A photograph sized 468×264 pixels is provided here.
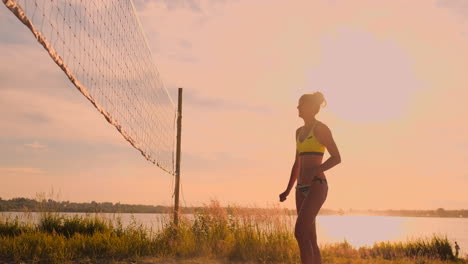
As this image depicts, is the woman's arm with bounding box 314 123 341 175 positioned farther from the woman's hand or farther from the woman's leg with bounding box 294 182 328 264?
the woman's hand

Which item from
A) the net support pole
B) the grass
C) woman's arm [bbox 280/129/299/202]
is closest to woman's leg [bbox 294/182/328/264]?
woman's arm [bbox 280/129/299/202]

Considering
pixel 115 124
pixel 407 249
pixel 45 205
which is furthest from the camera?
pixel 407 249

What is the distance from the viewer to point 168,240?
9.45 m

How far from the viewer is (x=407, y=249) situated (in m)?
13.1

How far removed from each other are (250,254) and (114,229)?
3220 mm

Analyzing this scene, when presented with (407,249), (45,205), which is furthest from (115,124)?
(407,249)

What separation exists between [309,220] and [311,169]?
48 centimetres

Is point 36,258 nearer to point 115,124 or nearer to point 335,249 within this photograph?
point 115,124

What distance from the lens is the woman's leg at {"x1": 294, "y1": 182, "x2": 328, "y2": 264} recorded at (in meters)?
4.25

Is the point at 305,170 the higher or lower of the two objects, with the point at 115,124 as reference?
lower

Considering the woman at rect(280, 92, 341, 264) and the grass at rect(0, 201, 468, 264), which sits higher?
the woman at rect(280, 92, 341, 264)

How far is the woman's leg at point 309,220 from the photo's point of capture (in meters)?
4.25

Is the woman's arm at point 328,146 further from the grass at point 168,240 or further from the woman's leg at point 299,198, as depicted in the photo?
the grass at point 168,240

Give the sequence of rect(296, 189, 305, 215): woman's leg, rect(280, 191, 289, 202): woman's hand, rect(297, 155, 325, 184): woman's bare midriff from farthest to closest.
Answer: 1. rect(280, 191, 289, 202): woman's hand
2. rect(296, 189, 305, 215): woman's leg
3. rect(297, 155, 325, 184): woman's bare midriff
